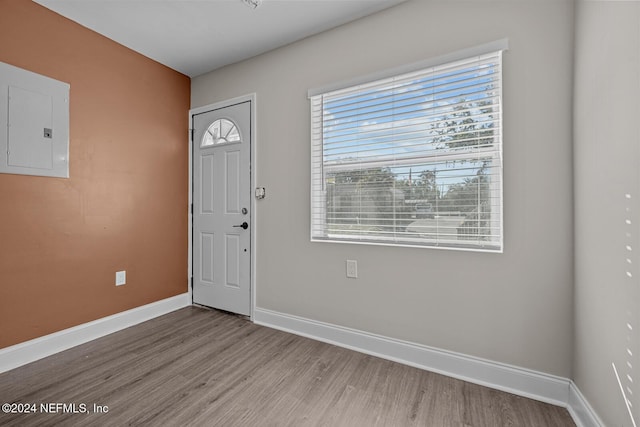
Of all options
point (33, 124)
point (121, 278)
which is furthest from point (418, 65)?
point (121, 278)

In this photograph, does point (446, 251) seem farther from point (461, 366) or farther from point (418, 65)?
point (418, 65)

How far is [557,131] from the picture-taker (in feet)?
5.49

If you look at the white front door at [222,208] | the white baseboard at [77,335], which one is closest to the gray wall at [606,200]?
the white front door at [222,208]

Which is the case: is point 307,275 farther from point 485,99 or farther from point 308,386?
point 485,99

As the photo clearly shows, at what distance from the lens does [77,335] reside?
2.39 m

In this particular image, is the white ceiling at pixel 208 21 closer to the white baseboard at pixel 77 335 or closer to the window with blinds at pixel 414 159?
the window with blinds at pixel 414 159

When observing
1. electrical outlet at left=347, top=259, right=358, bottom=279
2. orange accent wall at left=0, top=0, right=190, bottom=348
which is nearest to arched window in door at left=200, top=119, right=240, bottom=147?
orange accent wall at left=0, top=0, right=190, bottom=348

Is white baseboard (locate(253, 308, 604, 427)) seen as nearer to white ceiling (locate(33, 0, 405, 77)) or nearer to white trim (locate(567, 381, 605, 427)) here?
white trim (locate(567, 381, 605, 427))

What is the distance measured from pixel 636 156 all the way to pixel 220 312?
3326mm

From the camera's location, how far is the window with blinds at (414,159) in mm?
1870

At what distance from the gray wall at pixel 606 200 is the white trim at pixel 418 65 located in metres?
0.41

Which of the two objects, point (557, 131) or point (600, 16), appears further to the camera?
point (557, 131)

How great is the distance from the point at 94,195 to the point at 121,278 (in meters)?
0.82

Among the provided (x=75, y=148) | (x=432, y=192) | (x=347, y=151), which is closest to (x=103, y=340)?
(x=75, y=148)
